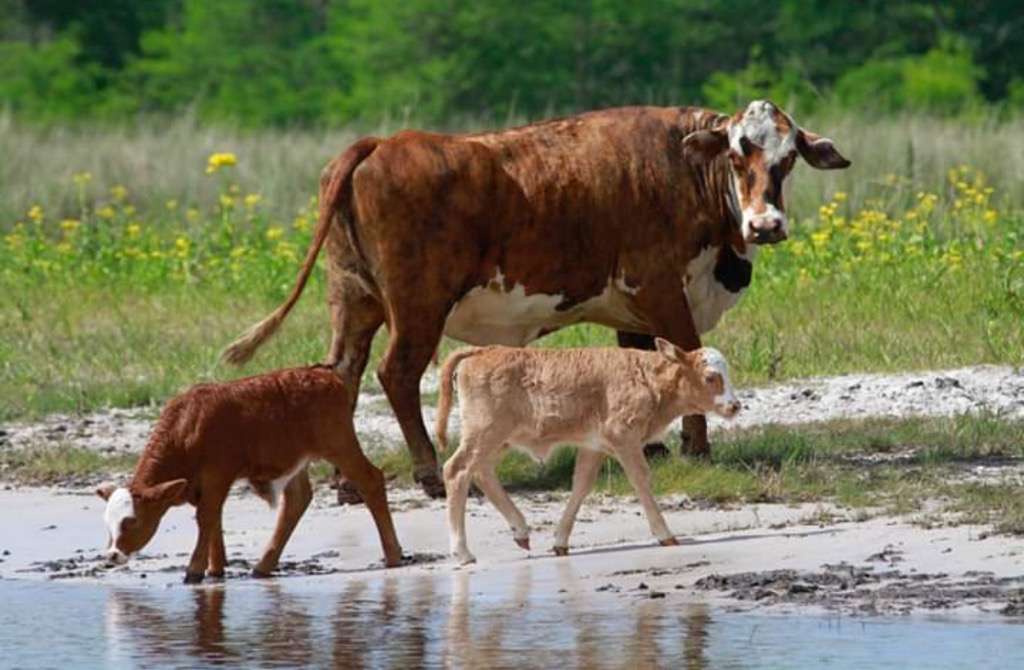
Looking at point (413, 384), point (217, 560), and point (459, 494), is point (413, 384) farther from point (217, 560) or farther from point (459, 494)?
point (217, 560)

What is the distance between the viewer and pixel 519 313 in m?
12.3

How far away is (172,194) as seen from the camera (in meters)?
24.3

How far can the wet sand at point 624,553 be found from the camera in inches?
378

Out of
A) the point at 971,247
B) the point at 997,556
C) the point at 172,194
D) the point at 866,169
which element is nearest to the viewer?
the point at 997,556

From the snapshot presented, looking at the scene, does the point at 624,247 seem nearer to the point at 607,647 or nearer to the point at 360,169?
the point at 360,169

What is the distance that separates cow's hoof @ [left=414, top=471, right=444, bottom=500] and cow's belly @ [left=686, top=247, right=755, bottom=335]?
58.8 inches

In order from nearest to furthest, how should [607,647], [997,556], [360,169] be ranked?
[607,647] → [997,556] → [360,169]

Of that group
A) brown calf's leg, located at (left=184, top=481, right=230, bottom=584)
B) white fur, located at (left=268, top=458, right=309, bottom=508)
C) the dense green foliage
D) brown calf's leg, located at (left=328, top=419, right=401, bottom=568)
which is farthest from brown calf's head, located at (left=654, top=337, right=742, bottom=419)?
the dense green foliage

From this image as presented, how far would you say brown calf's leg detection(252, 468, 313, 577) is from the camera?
420 inches

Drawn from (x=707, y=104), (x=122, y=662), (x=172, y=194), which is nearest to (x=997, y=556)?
(x=122, y=662)

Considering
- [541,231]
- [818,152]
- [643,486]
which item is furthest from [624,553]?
[818,152]

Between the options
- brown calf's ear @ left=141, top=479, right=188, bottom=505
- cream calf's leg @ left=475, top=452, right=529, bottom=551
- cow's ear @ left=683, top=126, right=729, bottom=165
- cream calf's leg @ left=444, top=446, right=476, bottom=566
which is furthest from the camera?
cow's ear @ left=683, top=126, right=729, bottom=165

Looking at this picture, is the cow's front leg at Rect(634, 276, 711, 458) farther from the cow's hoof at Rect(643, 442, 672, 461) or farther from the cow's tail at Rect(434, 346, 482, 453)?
the cow's tail at Rect(434, 346, 482, 453)

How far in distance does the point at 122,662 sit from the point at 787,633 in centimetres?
216
